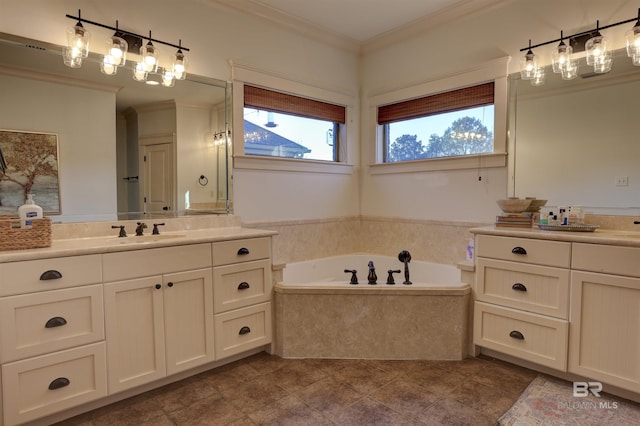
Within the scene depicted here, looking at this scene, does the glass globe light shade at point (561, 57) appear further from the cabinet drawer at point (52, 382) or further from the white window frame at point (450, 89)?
the cabinet drawer at point (52, 382)

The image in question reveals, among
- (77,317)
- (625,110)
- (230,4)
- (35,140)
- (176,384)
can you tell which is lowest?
(176,384)

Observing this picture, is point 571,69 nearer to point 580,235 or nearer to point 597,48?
point 597,48

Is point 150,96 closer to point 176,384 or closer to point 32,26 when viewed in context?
point 32,26

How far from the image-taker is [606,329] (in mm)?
1937

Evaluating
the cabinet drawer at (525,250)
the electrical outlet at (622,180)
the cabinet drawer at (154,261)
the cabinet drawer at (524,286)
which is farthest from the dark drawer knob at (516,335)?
the cabinet drawer at (154,261)

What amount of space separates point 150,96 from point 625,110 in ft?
9.76

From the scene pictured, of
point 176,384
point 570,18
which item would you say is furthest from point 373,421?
point 570,18

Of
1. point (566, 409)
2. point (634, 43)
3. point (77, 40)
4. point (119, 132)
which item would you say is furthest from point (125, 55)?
point (566, 409)

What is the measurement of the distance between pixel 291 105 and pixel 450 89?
133 cm

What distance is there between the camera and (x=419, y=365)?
92.5 inches

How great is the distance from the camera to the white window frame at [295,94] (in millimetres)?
→ 2930

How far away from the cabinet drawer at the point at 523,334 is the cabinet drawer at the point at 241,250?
139 centimetres

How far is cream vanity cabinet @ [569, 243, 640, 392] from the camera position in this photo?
1860mm

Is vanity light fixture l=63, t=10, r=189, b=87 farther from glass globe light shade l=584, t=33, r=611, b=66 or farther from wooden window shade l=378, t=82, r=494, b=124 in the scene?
glass globe light shade l=584, t=33, r=611, b=66
